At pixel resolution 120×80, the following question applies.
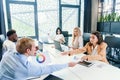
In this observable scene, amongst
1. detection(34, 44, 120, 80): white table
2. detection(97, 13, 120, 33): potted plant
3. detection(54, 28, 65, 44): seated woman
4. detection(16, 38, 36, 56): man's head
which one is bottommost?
detection(34, 44, 120, 80): white table

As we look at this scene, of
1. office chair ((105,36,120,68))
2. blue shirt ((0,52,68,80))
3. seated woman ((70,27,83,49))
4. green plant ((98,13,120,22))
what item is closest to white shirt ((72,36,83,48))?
seated woman ((70,27,83,49))

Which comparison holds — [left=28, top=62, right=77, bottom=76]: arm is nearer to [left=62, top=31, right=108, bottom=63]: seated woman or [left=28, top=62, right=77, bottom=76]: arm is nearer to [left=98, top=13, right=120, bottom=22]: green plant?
[left=62, top=31, right=108, bottom=63]: seated woman

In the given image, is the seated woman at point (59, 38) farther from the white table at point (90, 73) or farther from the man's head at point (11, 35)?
the white table at point (90, 73)

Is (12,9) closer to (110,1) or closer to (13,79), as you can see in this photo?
(110,1)

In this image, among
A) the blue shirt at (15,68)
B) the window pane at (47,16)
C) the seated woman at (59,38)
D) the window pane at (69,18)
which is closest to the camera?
the blue shirt at (15,68)

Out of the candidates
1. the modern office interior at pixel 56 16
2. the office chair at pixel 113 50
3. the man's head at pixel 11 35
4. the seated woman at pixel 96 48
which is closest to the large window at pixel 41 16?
the modern office interior at pixel 56 16

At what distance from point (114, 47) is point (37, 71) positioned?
5.65 feet

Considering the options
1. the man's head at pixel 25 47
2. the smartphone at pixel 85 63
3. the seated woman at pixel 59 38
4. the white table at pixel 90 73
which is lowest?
the white table at pixel 90 73

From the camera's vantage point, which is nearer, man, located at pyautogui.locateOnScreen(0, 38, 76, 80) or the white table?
man, located at pyautogui.locateOnScreen(0, 38, 76, 80)

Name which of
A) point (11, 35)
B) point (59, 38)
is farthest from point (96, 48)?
point (59, 38)

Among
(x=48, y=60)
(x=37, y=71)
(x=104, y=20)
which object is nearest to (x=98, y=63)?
(x=48, y=60)

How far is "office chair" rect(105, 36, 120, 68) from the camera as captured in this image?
7.85ft

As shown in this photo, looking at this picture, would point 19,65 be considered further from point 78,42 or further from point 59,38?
point 59,38

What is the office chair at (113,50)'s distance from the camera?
2393mm
